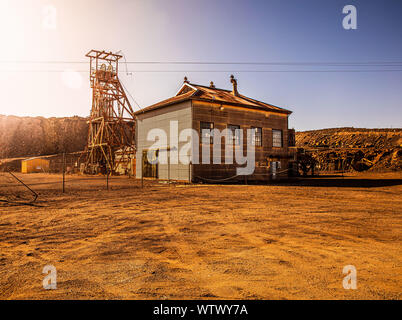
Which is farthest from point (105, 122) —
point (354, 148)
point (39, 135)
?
point (39, 135)

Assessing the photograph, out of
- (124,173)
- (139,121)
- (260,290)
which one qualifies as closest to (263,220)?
(260,290)

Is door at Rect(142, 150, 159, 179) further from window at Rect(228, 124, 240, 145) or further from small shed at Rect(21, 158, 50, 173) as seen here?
small shed at Rect(21, 158, 50, 173)

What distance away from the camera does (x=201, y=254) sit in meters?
4.89

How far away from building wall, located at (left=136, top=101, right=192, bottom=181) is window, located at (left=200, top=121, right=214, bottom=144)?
1.20 meters

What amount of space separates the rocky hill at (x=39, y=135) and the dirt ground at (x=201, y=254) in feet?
249

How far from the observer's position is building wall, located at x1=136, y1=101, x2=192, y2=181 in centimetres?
2227

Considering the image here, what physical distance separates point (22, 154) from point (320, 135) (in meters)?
82.1

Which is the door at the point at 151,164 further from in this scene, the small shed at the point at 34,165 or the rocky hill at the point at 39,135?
the rocky hill at the point at 39,135

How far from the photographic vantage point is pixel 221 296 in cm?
328

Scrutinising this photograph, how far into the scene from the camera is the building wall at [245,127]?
2223cm

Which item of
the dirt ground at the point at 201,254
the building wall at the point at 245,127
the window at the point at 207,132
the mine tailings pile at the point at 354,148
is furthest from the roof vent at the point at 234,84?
the dirt ground at the point at 201,254

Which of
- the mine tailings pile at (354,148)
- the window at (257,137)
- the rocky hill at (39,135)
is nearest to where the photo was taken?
the window at (257,137)

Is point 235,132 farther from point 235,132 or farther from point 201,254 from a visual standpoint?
point 201,254

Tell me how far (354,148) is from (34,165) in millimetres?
50789
